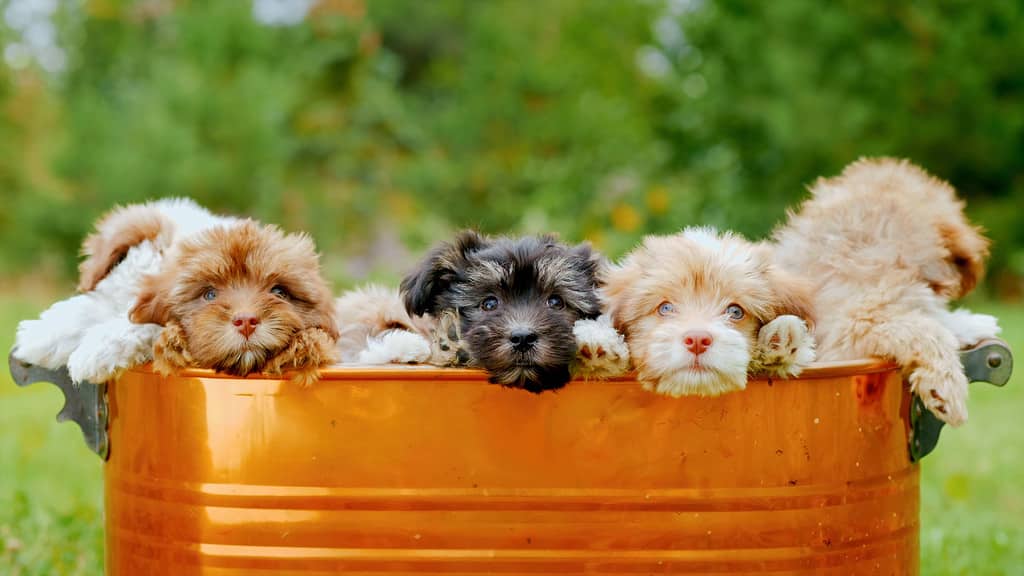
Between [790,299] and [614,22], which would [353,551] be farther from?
[614,22]

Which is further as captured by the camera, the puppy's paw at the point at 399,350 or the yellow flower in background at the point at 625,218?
the yellow flower in background at the point at 625,218

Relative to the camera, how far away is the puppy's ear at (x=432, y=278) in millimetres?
3523

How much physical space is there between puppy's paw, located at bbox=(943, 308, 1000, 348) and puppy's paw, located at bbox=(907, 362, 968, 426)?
307 mm

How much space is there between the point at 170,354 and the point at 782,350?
1.70 meters

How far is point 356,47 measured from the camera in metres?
18.3

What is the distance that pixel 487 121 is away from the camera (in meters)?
16.2

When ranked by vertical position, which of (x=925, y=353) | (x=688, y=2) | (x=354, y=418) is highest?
(x=688, y=2)

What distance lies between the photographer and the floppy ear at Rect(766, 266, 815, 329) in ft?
10.6

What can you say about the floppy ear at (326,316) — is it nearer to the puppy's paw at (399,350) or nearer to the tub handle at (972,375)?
the puppy's paw at (399,350)

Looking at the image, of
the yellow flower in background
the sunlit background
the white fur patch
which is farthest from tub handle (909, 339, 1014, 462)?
the yellow flower in background

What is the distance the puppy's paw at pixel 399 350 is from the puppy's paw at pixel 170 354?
0.55 m

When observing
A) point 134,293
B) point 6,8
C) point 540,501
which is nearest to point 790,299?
point 540,501

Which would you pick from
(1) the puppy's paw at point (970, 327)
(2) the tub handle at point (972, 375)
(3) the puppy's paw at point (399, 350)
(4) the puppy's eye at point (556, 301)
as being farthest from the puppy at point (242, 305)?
(1) the puppy's paw at point (970, 327)

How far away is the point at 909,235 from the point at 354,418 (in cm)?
200
